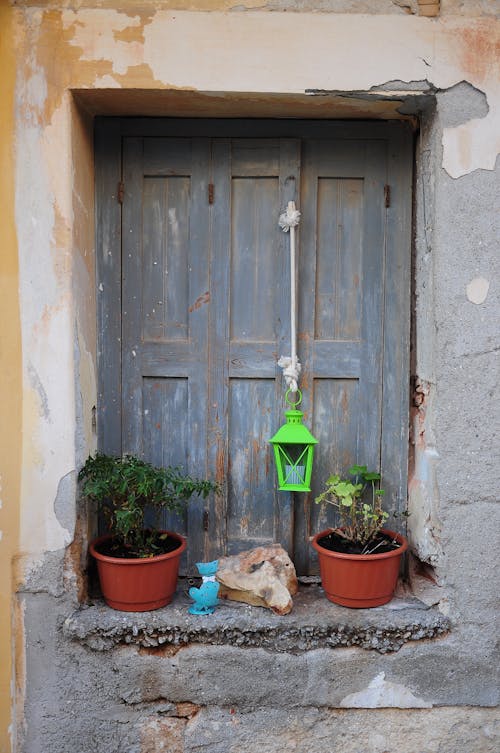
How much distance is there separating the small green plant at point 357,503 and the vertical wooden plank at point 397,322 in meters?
0.09

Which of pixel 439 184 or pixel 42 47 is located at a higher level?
pixel 42 47

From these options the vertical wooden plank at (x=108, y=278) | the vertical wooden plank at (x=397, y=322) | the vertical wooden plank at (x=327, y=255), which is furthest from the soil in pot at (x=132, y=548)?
the vertical wooden plank at (x=327, y=255)

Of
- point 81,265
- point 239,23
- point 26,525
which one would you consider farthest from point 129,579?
point 239,23

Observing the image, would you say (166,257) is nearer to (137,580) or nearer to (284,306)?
(284,306)

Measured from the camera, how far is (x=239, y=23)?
8.49 ft

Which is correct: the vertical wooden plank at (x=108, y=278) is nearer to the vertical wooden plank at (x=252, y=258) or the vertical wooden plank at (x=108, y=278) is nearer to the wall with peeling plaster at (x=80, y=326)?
the wall with peeling plaster at (x=80, y=326)

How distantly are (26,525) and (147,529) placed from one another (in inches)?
20.2

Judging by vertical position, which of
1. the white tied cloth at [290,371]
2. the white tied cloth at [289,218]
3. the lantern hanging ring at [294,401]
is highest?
the white tied cloth at [289,218]

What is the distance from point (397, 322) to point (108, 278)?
4.26ft

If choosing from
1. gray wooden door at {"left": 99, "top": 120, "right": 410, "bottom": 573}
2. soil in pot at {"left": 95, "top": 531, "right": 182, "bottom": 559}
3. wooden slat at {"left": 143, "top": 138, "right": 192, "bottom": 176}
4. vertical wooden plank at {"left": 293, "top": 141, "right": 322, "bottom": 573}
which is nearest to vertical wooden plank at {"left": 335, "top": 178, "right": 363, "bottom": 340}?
gray wooden door at {"left": 99, "top": 120, "right": 410, "bottom": 573}

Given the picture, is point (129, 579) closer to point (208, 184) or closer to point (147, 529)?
point (147, 529)

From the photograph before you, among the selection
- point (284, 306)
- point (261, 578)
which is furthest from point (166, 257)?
point (261, 578)

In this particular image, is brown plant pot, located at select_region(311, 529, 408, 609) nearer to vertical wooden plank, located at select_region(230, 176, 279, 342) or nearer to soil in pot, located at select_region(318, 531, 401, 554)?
soil in pot, located at select_region(318, 531, 401, 554)

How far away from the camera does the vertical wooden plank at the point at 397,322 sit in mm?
2945
